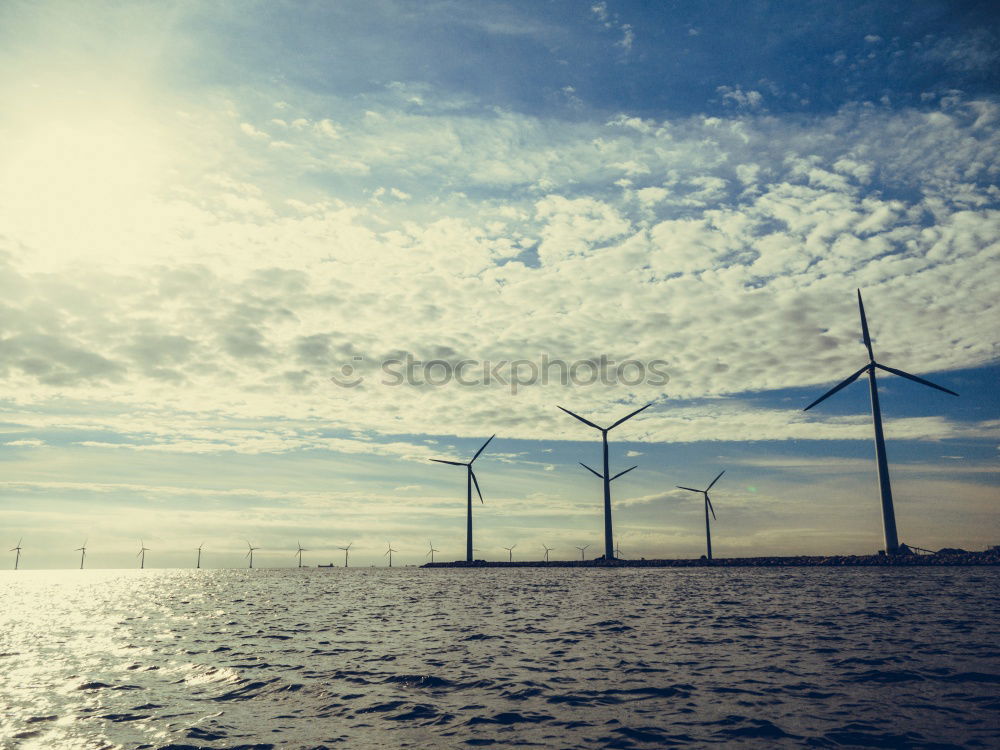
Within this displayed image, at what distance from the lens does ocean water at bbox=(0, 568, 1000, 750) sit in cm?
1638

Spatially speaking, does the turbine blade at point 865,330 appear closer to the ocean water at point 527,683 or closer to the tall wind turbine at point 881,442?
the tall wind turbine at point 881,442

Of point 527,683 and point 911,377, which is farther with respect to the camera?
point 911,377

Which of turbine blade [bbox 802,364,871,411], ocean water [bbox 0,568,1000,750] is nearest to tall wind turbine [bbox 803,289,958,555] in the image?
turbine blade [bbox 802,364,871,411]

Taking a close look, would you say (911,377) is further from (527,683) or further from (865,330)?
(527,683)

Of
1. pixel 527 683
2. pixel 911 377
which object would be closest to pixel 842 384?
pixel 911 377

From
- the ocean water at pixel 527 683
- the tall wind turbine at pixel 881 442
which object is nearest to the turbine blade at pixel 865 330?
the tall wind turbine at pixel 881 442

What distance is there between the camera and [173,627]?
152 ft

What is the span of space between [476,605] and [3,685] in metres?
40.4

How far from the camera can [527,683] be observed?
2238 centimetres

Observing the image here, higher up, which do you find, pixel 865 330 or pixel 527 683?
pixel 865 330

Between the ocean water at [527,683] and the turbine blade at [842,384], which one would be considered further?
the turbine blade at [842,384]

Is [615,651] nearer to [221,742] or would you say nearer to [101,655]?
[221,742]

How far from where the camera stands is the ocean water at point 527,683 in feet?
53.7

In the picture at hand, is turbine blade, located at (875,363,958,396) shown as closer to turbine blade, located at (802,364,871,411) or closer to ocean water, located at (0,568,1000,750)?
turbine blade, located at (802,364,871,411)
